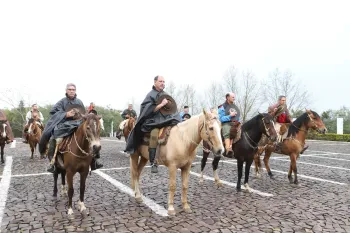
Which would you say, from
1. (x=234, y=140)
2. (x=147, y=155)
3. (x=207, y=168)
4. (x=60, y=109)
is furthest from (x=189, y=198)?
(x=207, y=168)

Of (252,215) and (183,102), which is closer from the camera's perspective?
(252,215)

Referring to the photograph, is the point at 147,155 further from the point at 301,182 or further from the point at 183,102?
the point at 183,102

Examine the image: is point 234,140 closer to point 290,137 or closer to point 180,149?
point 290,137

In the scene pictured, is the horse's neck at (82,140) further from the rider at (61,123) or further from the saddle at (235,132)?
the saddle at (235,132)

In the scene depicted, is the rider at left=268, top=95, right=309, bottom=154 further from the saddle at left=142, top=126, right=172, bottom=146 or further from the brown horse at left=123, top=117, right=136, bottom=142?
the brown horse at left=123, top=117, right=136, bottom=142

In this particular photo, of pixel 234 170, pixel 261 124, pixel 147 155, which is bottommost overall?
pixel 234 170

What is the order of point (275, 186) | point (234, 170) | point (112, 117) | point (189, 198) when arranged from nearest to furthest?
1. point (189, 198)
2. point (275, 186)
3. point (234, 170)
4. point (112, 117)

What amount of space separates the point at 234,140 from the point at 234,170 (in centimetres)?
336

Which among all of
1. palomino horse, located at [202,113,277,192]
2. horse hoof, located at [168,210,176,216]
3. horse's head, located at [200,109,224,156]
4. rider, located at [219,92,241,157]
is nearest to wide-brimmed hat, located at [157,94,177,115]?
horse's head, located at [200,109,224,156]

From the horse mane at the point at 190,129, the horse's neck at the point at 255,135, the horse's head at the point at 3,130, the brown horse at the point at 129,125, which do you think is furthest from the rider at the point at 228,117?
the horse's head at the point at 3,130

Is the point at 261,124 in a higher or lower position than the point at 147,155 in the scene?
higher

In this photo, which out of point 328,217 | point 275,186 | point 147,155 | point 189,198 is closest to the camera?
point 328,217

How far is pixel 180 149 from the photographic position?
5504 millimetres

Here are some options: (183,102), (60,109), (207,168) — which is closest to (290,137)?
(207,168)
